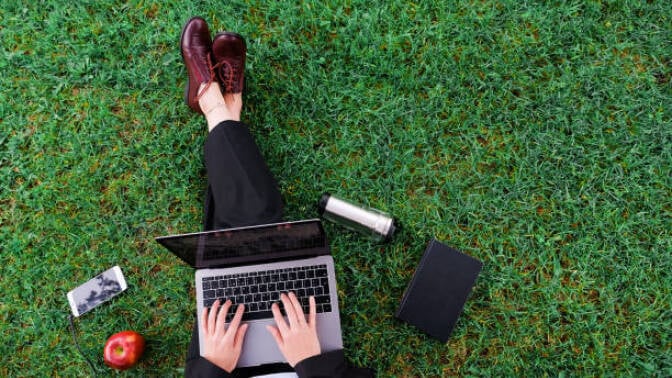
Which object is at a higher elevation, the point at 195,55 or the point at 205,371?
the point at 195,55

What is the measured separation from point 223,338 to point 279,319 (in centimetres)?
29

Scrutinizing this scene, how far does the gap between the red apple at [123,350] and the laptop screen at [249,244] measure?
654mm

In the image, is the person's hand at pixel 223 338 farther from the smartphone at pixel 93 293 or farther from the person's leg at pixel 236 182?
the smartphone at pixel 93 293

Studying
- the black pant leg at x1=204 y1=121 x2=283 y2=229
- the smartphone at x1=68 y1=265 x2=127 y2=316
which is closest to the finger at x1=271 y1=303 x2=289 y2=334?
the black pant leg at x1=204 y1=121 x2=283 y2=229

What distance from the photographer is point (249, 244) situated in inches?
82.1

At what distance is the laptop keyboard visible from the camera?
2.28 meters

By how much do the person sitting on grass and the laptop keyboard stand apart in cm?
5

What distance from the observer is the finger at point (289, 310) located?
7.14ft

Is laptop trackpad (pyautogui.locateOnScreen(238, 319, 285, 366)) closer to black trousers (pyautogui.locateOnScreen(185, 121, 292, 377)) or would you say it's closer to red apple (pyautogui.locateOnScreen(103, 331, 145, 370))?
black trousers (pyautogui.locateOnScreen(185, 121, 292, 377))

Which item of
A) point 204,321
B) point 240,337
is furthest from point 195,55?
point 240,337

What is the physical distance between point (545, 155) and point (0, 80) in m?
3.44

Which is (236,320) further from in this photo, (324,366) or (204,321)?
(324,366)

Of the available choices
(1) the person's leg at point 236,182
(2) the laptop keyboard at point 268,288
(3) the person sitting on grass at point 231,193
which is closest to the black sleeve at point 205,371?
(3) the person sitting on grass at point 231,193

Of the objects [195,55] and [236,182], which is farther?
[195,55]
